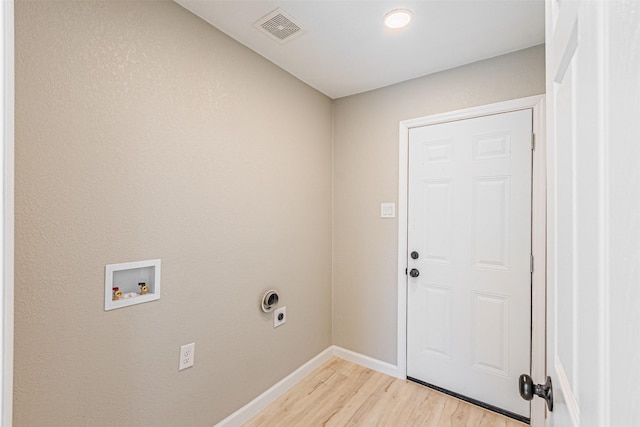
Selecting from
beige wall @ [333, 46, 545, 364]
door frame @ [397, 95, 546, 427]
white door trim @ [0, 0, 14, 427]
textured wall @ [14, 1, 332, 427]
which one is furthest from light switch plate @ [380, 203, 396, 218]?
white door trim @ [0, 0, 14, 427]

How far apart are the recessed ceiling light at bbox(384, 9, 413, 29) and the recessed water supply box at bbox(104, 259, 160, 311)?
1824 millimetres

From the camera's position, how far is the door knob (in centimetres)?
72

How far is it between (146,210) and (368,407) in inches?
75.8

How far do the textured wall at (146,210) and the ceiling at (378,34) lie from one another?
154mm

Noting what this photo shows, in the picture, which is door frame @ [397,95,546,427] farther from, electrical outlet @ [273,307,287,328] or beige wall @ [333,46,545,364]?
electrical outlet @ [273,307,287,328]

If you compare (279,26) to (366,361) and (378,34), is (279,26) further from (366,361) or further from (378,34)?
(366,361)

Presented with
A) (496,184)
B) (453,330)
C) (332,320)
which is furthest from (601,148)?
(332,320)

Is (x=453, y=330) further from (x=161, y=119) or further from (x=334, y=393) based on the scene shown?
(x=161, y=119)

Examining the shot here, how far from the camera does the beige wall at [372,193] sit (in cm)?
221

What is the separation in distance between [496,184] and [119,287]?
2.32 metres

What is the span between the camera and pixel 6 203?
64cm

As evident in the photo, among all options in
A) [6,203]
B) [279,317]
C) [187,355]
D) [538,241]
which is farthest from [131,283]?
[538,241]

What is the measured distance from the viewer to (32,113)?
1082 mm

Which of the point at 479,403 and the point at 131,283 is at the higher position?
the point at 131,283
